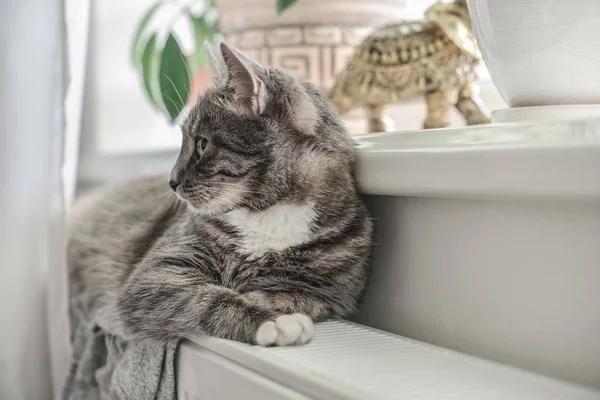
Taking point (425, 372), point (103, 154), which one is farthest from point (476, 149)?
point (103, 154)

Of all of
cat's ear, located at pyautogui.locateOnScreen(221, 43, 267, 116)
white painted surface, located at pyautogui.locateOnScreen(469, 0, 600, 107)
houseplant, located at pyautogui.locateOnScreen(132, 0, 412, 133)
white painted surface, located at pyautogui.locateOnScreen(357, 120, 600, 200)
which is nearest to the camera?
white painted surface, located at pyautogui.locateOnScreen(357, 120, 600, 200)

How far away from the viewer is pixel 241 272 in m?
0.91

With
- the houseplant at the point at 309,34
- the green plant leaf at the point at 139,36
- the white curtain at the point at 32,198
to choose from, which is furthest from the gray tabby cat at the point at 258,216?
the green plant leaf at the point at 139,36

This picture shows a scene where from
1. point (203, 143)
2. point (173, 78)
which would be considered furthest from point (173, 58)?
point (203, 143)

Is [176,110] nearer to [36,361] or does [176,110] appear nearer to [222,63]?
[222,63]

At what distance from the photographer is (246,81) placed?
87cm

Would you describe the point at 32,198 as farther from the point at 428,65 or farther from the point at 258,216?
the point at 428,65

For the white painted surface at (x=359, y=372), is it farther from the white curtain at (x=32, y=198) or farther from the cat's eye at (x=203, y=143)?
the white curtain at (x=32, y=198)

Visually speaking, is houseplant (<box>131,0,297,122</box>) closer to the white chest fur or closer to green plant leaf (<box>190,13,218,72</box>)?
green plant leaf (<box>190,13,218,72</box>)

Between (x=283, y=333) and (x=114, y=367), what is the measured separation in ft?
1.25

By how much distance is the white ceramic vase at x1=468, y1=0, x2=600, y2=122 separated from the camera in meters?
0.72

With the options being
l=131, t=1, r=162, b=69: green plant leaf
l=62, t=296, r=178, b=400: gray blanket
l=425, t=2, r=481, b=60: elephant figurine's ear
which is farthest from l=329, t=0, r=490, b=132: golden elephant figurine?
l=131, t=1, r=162, b=69: green plant leaf

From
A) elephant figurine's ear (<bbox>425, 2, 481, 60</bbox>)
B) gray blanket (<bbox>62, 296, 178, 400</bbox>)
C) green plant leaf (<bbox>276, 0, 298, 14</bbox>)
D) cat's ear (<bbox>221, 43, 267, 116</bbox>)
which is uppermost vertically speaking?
green plant leaf (<bbox>276, 0, 298, 14</bbox>)

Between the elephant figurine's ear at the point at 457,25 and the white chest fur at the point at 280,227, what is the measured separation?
1.29 ft
